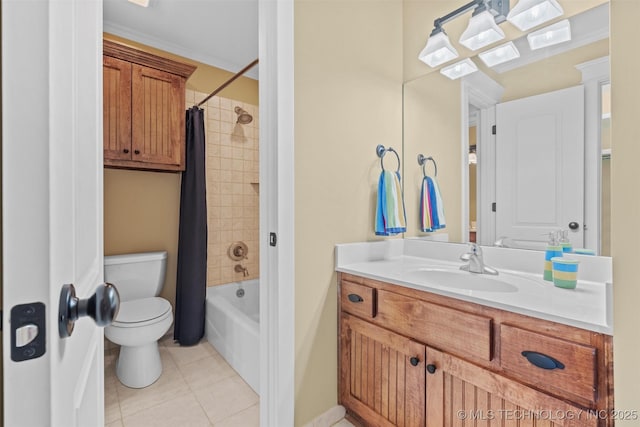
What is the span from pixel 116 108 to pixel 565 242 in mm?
2729

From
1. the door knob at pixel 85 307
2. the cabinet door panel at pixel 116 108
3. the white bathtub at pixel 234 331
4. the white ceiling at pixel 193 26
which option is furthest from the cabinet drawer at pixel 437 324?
the white ceiling at pixel 193 26

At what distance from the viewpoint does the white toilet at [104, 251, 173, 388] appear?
1.79 m

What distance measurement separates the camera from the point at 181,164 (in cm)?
238

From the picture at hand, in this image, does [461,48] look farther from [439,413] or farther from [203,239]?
[203,239]

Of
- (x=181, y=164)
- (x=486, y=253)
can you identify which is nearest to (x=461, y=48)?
(x=486, y=253)

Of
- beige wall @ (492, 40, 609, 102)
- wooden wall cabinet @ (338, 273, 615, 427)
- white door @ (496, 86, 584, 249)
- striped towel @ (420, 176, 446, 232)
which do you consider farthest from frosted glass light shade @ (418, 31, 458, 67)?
wooden wall cabinet @ (338, 273, 615, 427)

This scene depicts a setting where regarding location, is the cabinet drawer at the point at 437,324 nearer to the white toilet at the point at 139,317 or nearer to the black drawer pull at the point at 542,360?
the black drawer pull at the point at 542,360

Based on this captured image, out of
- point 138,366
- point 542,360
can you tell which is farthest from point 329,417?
point 138,366

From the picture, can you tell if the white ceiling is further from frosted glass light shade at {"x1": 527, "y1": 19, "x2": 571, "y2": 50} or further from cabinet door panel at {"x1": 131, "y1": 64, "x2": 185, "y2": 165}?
frosted glass light shade at {"x1": 527, "y1": 19, "x2": 571, "y2": 50}

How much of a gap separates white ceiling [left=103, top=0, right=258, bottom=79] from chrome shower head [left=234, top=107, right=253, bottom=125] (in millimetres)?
458

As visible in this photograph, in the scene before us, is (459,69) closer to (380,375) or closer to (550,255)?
(550,255)

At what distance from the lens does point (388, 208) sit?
1.70m

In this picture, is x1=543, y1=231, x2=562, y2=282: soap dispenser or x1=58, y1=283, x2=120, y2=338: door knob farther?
x1=543, y1=231, x2=562, y2=282: soap dispenser

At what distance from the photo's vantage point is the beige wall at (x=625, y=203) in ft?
2.48
